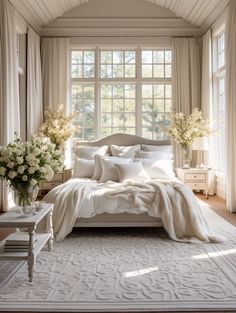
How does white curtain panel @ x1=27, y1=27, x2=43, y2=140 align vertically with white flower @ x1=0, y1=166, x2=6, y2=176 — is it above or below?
above

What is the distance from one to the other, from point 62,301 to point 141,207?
1859 millimetres

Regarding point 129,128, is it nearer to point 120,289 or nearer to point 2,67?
point 2,67

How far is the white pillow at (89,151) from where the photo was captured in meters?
6.18

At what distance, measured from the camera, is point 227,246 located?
12.9 ft

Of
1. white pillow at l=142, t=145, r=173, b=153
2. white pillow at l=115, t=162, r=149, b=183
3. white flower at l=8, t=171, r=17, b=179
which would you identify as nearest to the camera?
white flower at l=8, t=171, r=17, b=179

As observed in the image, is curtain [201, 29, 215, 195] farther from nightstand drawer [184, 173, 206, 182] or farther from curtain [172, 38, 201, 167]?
nightstand drawer [184, 173, 206, 182]

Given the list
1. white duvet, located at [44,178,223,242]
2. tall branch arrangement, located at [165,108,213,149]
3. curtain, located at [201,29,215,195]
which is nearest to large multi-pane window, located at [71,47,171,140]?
tall branch arrangement, located at [165,108,213,149]

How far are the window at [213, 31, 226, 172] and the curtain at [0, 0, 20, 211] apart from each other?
3.99 m

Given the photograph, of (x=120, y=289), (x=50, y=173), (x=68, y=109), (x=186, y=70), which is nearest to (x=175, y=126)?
(x=186, y=70)

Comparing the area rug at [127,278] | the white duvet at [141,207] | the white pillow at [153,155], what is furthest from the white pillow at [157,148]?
the area rug at [127,278]

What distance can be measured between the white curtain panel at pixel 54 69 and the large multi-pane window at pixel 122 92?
32 centimetres

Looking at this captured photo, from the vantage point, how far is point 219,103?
7309 millimetres

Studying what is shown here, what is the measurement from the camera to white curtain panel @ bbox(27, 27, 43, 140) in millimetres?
7066

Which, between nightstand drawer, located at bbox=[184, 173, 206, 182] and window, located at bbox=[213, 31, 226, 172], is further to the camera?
window, located at bbox=[213, 31, 226, 172]
